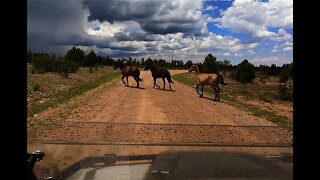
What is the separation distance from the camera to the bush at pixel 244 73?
130ft

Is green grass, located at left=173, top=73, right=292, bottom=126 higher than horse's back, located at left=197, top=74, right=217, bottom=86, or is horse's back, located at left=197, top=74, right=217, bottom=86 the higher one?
horse's back, located at left=197, top=74, right=217, bottom=86

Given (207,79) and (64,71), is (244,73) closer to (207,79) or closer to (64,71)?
(64,71)

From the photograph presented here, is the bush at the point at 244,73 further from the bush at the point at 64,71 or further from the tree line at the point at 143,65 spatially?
the bush at the point at 64,71

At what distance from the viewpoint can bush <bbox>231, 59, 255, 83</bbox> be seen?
1565 inches

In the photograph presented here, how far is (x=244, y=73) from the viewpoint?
1577 inches

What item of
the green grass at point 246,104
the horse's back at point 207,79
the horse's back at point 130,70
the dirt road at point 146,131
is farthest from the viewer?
the horse's back at point 130,70

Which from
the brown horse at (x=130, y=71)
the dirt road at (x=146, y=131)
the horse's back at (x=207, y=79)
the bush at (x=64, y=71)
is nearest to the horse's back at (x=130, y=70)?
the brown horse at (x=130, y=71)

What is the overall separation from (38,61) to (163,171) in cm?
3246

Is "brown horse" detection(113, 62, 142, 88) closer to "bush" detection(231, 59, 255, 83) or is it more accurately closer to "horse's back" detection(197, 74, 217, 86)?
"horse's back" detection(197, 74, 217, 86)

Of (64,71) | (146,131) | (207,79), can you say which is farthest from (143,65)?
(146,131)

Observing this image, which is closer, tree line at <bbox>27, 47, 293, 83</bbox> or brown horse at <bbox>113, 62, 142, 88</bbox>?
brown horse at <bbox>113, 62, 142, 88</bbox>

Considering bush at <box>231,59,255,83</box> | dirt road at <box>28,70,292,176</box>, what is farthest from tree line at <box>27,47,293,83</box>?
dirt road at <box>28,70,292,176</box>
